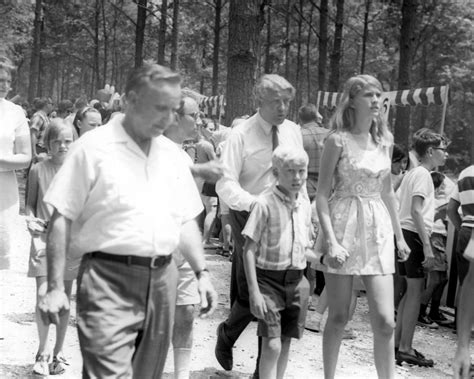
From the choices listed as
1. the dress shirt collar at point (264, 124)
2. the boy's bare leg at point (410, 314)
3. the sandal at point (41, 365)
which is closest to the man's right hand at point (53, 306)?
the sandal at point (41, 365)

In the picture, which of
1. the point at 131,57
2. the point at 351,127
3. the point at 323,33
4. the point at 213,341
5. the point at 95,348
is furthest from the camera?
the point at 131,57

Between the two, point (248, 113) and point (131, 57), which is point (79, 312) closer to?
point (248, 113)

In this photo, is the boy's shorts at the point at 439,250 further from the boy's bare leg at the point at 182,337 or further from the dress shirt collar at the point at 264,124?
the boy's bare leg at the point at 182,337

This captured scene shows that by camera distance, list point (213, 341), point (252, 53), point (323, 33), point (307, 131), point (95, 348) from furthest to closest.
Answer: point (323, 33)
point (252, 53)
point (307, 131)
point (213, 341)
point (95, 348)

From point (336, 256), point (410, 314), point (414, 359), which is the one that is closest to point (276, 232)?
point (336, 256)

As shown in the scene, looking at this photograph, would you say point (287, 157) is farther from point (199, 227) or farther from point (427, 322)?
point (427, 322)

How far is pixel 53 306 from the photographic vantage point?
10.2ft

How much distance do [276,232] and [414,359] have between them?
215cm

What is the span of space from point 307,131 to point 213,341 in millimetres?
2795

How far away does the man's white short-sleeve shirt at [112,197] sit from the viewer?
3.17 metres

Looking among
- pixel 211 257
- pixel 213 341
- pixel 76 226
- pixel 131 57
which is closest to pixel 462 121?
pixel 131 57

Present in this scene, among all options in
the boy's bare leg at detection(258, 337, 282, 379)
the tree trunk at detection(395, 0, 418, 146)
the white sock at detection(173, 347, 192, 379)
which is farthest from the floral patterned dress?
the tree trunk at detection(395, 0, 418, 146)

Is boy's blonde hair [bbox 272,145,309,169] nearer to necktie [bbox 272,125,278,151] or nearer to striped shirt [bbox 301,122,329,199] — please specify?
necktie [bbox 272,125,278,151]

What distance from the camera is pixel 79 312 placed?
3189 mm
